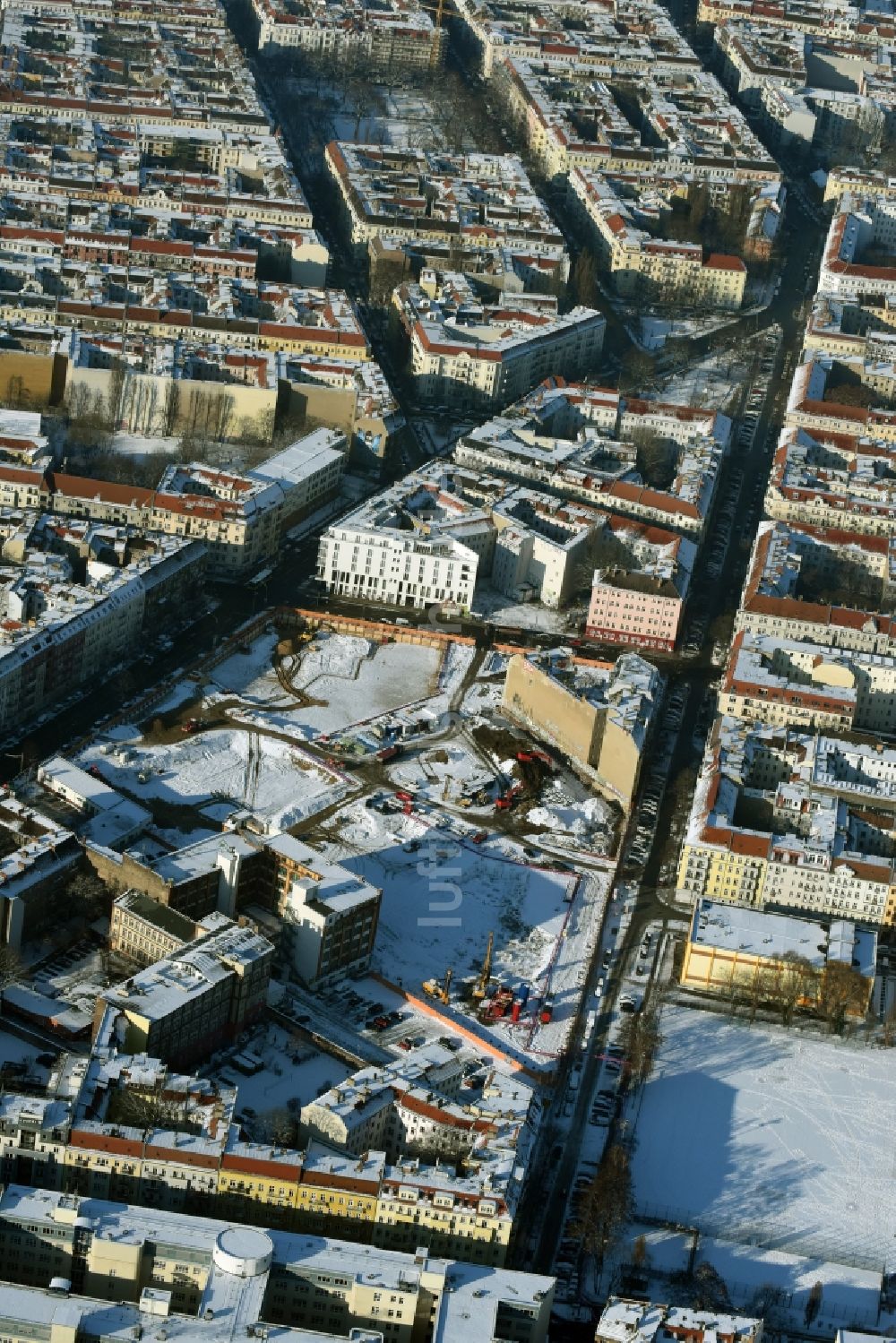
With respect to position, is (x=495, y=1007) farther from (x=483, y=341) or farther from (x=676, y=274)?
(x=676, y=274)

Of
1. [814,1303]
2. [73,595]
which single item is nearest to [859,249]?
[73,595]

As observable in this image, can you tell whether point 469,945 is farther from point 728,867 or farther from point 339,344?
point 339,344

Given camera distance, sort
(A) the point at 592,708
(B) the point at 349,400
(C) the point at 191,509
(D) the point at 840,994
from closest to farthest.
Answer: (D) the point at 840,994 < (A) the point at 592,708 < (C) the point at 191,509 < (B) the point at 349,400

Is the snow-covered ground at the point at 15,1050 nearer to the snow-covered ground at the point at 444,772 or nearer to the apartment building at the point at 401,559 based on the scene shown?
the snow-covered ground at the point at 444,772

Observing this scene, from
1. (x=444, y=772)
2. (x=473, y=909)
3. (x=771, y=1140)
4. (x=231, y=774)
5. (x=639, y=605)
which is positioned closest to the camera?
(x=771, y=1140)

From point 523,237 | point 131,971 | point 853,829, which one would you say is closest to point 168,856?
point 131,971

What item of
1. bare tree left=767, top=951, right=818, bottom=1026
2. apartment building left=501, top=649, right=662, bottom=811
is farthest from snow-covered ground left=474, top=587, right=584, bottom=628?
bare tree left=767, top=951, right=818, bottom=1026

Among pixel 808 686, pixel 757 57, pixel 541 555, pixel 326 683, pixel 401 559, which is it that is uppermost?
pixel 757 57
